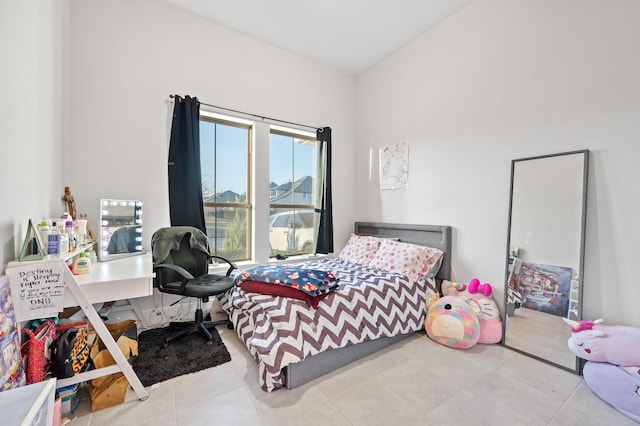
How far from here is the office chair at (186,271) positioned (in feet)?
6.94

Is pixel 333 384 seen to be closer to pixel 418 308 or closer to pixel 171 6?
pixel 418 308

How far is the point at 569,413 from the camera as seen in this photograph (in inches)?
58.7

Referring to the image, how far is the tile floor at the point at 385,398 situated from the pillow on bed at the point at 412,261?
0.80 metres

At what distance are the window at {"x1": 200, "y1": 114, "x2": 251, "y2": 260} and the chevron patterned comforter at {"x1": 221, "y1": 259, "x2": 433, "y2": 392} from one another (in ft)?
2.72

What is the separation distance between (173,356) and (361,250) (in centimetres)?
217

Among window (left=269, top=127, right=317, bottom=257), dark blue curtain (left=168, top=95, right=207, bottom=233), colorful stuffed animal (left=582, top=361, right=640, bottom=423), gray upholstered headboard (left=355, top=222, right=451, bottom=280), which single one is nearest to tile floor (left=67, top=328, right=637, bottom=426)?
colorful stuffed animal (left=582, top=361, right=640, bottom=423)

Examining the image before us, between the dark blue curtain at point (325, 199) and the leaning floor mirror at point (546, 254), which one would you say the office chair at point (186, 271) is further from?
the leaning floor mirror at point (546, 254)

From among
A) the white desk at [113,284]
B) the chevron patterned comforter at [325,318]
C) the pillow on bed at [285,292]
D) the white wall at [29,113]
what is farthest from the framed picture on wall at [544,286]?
the white wall at [29,113]

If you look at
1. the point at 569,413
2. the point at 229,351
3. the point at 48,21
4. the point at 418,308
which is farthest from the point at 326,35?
the point at 569,413

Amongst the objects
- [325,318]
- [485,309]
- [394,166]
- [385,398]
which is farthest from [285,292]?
[394,166]

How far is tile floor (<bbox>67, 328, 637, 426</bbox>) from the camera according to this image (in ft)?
4.69

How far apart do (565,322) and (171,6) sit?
456 centimetres

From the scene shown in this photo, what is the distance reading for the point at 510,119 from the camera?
2309mm

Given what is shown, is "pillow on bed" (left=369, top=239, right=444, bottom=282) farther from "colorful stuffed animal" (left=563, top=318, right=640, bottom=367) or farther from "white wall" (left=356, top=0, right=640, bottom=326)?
"colorful stuffed animal" (left=563, top=318, right=640, bottom=367)
